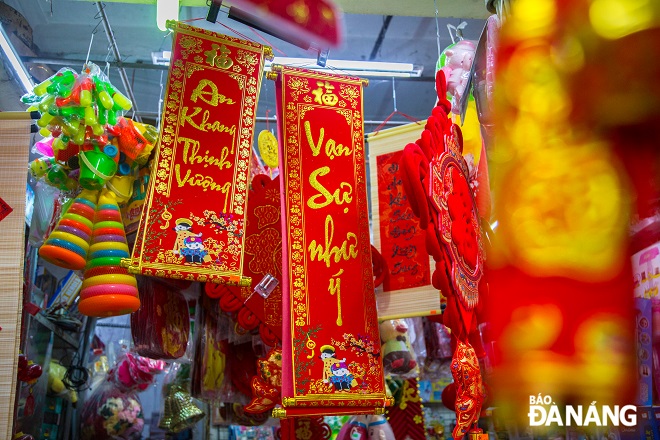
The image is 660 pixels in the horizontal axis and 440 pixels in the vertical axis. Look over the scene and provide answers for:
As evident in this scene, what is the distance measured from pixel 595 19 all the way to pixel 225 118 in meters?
2.65

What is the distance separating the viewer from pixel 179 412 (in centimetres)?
452

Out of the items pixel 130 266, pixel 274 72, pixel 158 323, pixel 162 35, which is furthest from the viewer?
pixel 162 35

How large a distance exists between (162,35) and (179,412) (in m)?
3.06

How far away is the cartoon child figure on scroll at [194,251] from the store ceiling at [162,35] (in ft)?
6.80

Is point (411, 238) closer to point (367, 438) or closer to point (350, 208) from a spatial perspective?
point (350, 208)

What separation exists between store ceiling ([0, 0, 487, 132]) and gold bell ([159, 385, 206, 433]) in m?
2.29

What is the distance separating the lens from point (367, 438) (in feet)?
11.5

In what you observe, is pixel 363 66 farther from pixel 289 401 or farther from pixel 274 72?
pixel 289 401

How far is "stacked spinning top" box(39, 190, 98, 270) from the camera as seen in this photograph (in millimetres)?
2627

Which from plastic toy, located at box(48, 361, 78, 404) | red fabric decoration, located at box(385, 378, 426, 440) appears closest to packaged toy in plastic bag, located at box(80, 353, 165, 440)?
plastic toy, located at box(48, 361, 78, 404)

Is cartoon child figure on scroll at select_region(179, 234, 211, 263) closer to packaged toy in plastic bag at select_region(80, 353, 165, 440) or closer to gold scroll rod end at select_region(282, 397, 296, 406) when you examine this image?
gold scroll rod end at select_region(282, 397, 296, 406)

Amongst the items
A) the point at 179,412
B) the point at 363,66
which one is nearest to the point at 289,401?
the point at 179,412

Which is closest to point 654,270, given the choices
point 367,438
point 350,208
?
point 350,208

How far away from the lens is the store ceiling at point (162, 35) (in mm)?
4504
